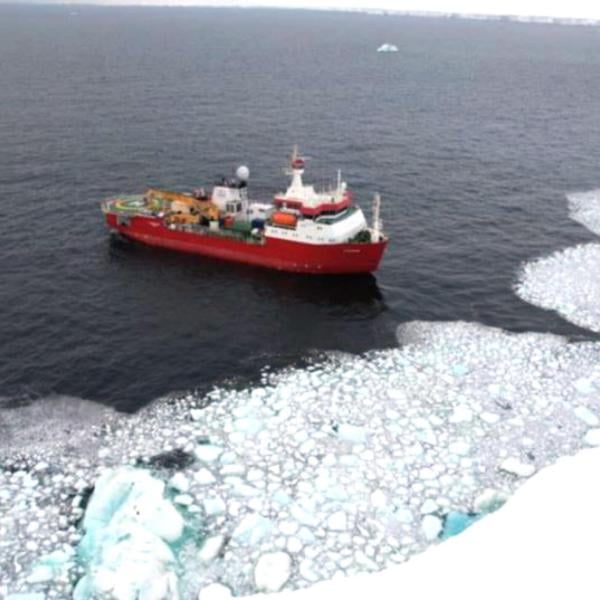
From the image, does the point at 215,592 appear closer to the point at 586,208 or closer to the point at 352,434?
the point at 352,434

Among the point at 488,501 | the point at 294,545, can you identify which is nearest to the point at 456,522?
the point at 488,501

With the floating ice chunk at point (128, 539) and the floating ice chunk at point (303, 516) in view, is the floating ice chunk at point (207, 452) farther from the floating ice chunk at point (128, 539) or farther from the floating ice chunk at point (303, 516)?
the floating ice chunk at point (303, 516)

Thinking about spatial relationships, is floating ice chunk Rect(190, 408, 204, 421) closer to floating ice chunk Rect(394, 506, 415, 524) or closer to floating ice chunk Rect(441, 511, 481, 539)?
floating ice chunk Rect(394, 506, 415, 524)

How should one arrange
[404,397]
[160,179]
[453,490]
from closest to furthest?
[453,490] < [404,397] < [160,179]

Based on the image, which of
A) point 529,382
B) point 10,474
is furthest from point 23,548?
point 529,382

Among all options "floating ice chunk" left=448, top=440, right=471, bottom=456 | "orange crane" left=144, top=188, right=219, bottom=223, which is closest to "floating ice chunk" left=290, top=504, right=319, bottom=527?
"floating ice chunk" left=448, top=440, right=471, bottom=456

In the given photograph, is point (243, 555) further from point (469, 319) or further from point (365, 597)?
point (469, 319)
